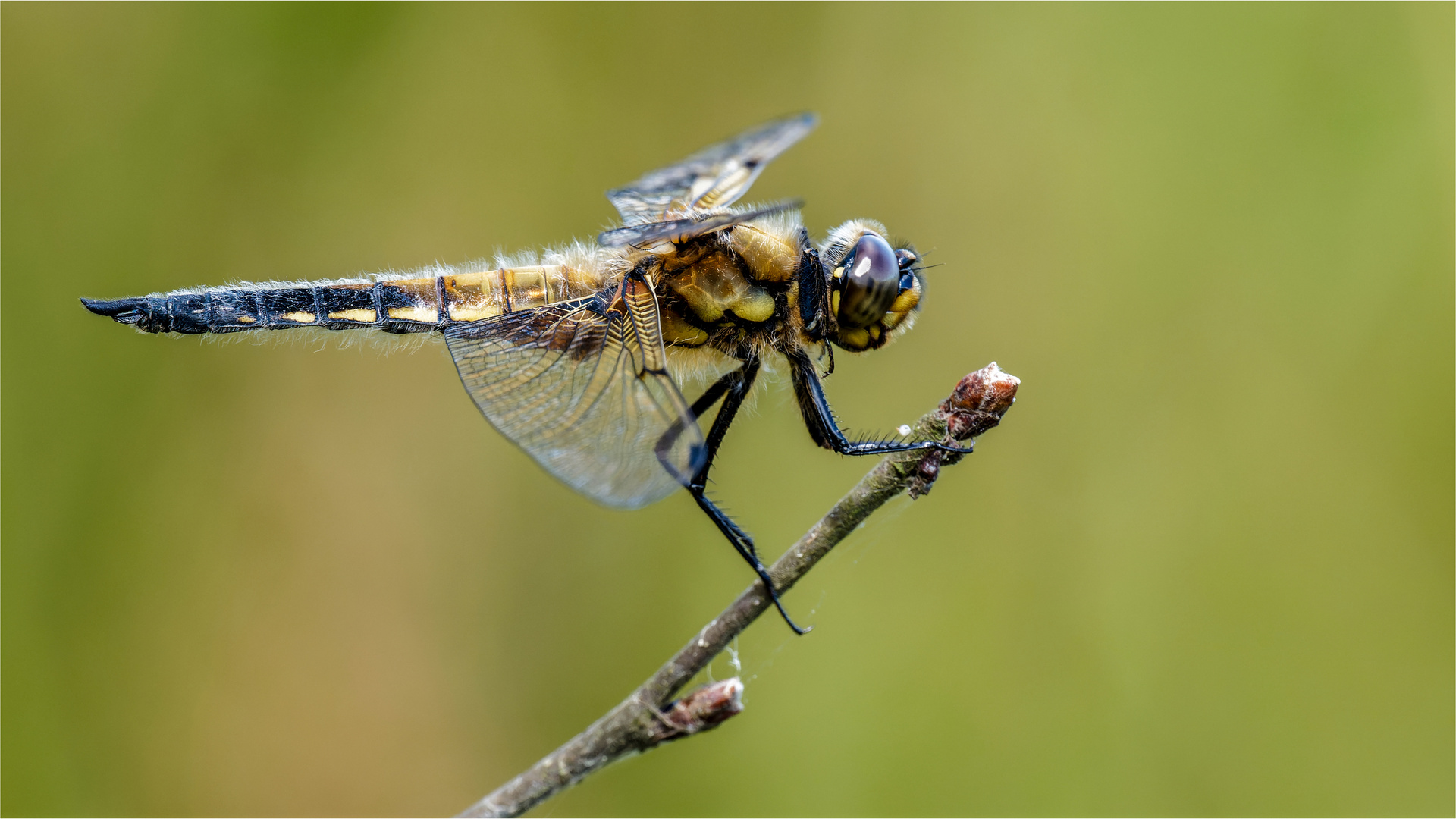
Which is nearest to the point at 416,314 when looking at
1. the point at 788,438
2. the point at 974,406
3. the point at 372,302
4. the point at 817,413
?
the point at 372,302

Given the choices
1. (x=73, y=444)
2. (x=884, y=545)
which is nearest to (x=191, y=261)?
(x=73, y=444)

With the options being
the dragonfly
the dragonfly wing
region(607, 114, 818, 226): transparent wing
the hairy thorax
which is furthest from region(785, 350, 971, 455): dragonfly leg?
region(607, 114, 818, 226): transparent wing

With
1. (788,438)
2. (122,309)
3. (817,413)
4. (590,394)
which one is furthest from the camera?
(788,438)

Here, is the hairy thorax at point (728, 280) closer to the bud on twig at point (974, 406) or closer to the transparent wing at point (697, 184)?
the transparent wing at point (697, 184)

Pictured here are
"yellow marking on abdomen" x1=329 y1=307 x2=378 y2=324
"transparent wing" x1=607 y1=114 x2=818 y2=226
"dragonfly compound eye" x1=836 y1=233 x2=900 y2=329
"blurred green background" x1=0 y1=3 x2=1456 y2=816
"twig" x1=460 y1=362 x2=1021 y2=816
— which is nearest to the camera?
"twig" x1=460 y1=362 x2=1021 y2=816

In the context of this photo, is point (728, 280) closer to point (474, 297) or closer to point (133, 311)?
point (474, 297)

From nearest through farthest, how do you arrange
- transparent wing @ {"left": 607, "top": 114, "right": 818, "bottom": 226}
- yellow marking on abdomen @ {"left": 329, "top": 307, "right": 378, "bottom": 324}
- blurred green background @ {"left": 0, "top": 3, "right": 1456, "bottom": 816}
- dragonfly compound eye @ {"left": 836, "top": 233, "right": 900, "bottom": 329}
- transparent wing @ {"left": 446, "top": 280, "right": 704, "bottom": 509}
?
transparent wing @ {"left": 446, "top": 280, "right": 704, "bottom": 509} < dragonfly compound eye @ {"left": 836, "top": 233, "right": 900, "bottom": 329} < yellow marking on abdomen @ {"left": 329, "top": 307, "right": 378, "bottom": 324} < transparent wing @ {"left": 607, "top": 114, "right": 818, "bottom": 226} < blurred green background @ {"left": 0, "top": 3, "right": 1456, "bottom": 816}

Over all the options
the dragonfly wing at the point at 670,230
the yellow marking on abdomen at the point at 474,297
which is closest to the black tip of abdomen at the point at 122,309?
the yellow marking on abdomen at the point at 474,297

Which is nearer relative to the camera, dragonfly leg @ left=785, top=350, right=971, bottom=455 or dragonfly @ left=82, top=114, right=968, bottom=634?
dragonfly @ left=82, top=114, right=968, bottom=634

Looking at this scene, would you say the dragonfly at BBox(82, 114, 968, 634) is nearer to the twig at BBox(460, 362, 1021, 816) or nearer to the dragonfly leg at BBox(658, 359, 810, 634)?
the dragonfly leg at BBox(658, 359, 810, 634)
